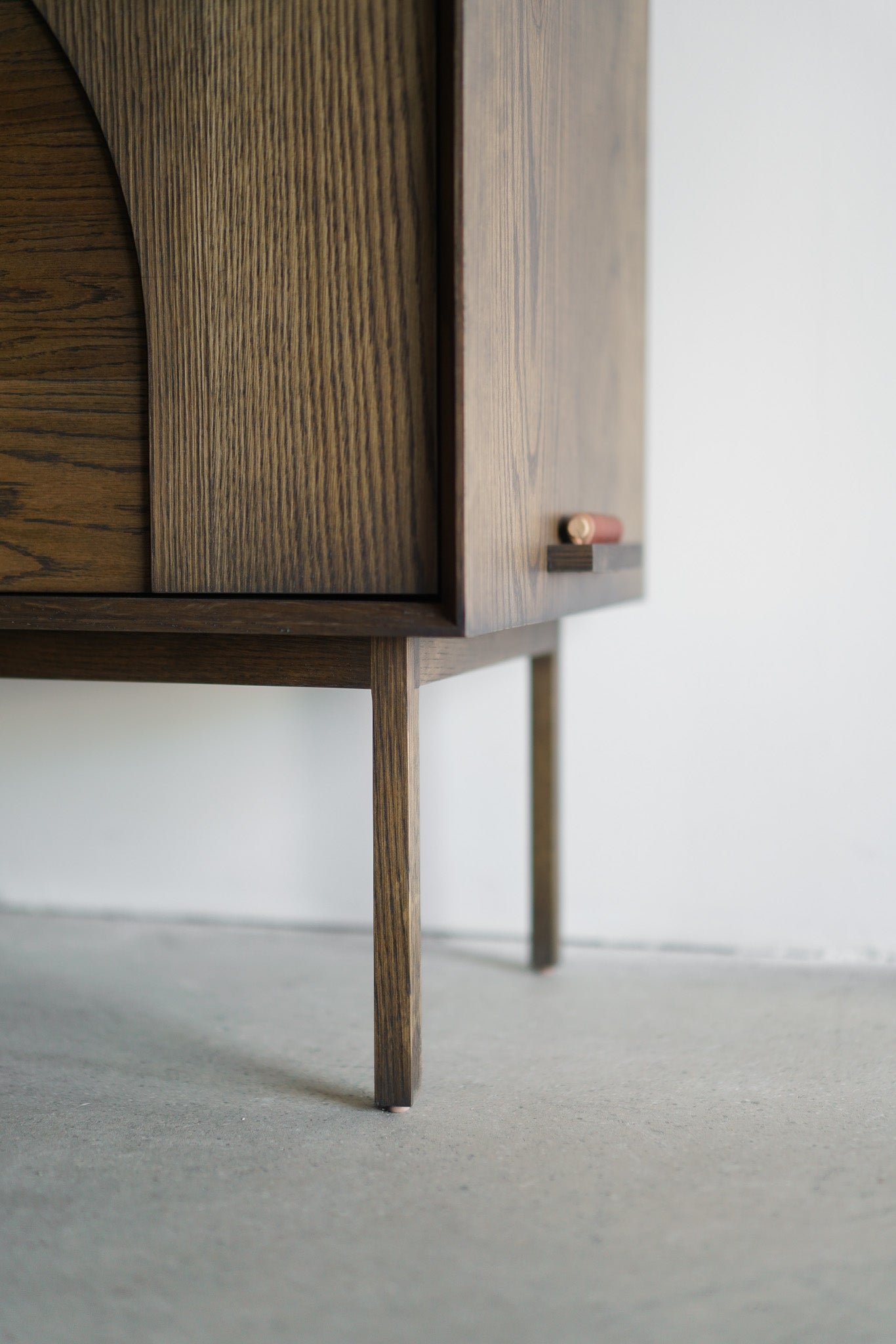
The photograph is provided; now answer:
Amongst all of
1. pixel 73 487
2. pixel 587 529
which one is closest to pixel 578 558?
pixel 587 529

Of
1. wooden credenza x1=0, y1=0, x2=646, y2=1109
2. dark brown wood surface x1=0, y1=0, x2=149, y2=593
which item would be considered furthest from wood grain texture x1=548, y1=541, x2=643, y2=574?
dark brown wood surface x1=0, y1=0, x2=149, y2=593

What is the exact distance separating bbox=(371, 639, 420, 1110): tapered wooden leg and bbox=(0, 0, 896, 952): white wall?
57 cm

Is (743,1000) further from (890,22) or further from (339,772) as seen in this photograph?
(890,22)

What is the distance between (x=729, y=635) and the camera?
1414mm

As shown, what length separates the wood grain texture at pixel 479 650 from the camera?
948mm

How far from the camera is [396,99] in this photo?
844 mm

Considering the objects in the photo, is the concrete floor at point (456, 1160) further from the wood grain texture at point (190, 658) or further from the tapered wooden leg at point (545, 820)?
the wood grain texture at point (190, 658)

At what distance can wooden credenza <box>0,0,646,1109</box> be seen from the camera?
85cm

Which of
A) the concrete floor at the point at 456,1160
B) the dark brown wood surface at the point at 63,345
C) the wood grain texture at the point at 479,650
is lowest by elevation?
the concrete floor at the point at 456,1160

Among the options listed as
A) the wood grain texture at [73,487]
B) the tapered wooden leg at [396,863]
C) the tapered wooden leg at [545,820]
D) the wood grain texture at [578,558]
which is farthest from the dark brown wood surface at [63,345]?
the tapered wooden leg at [545,820]

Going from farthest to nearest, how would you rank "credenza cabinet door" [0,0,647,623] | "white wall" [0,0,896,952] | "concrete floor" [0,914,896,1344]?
1. "white wall" [0,0,896,952]
2. "credenza cabinet door" [0,0,647,623]
3. "concrete floor" [0,914,896,1344]

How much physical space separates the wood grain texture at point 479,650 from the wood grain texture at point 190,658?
0.16 ft

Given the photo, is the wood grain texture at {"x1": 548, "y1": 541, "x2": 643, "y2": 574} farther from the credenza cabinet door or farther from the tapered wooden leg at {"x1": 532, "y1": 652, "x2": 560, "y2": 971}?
the tapered wooden leg at {"x1": 532, "y1": 652, "x2": 560, "y2": 971}

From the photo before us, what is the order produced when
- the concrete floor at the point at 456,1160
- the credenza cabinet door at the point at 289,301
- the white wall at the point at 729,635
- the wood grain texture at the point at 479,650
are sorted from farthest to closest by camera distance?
1. the white wall at the point at 729,635
2. the wood grain texture at the point at 479,650
3. the credenza cabinet door at the point at 289,301
4. the concrete floor at the point at 456,1160
